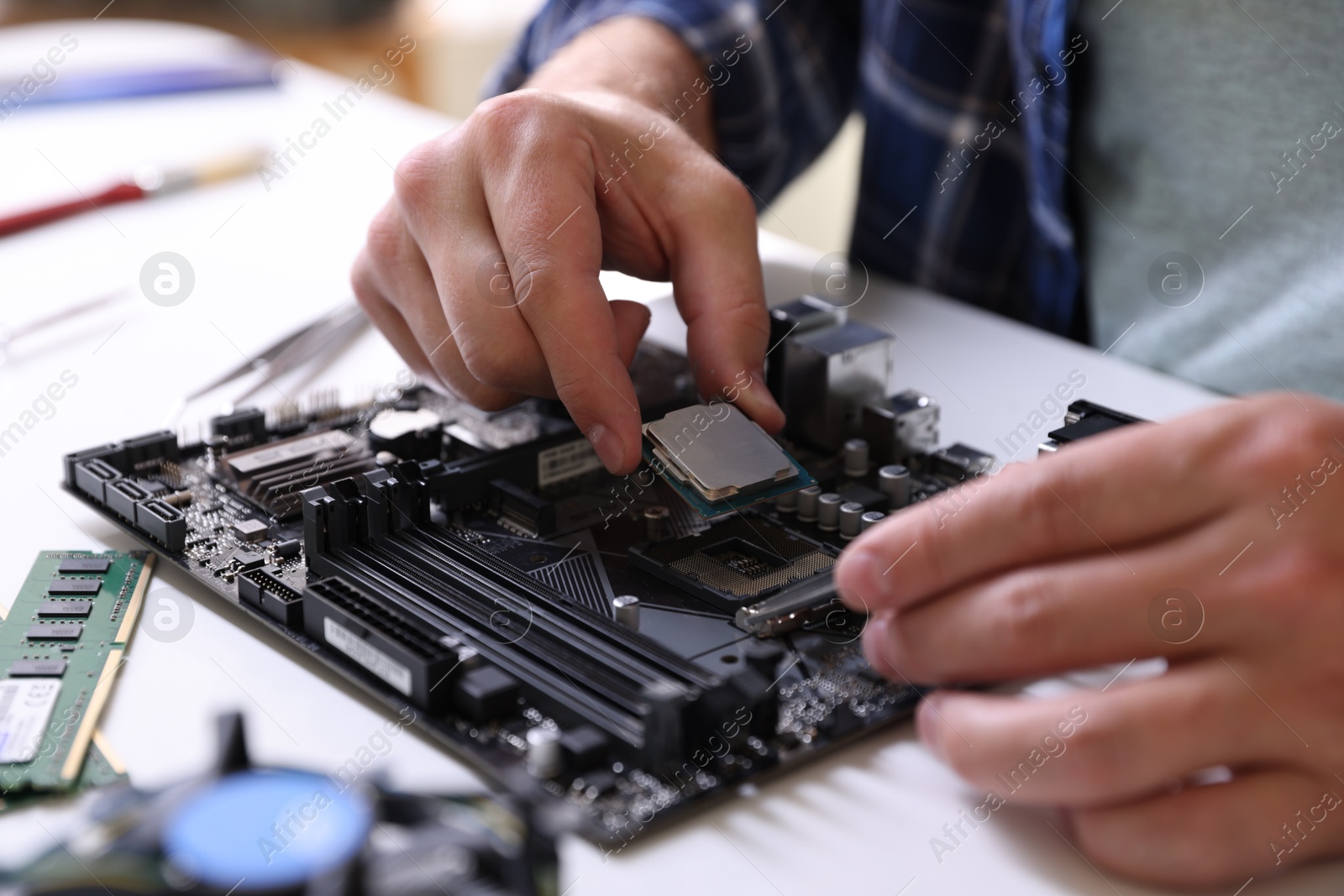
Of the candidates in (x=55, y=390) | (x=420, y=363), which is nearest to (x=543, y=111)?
(x=420, y=363)

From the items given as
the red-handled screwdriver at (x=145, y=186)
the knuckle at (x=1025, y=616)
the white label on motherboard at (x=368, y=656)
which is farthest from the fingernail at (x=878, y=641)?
the red-handled screwdriver at (x=145, y=186)

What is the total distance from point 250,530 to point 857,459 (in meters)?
0.85

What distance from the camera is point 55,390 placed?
2.12m

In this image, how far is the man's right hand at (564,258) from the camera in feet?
5.51

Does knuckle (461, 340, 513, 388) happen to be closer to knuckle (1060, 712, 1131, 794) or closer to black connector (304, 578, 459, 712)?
black connector (304, 578, 459, 712)

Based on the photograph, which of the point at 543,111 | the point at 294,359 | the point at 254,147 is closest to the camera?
the point at 543,111

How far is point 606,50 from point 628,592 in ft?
4.73

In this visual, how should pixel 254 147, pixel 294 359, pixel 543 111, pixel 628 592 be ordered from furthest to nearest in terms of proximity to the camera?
pixel 254 147 → pixel 294 359 → pixel 543 111 → pixel 628 592

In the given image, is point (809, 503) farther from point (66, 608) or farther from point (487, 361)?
point (66, 608)

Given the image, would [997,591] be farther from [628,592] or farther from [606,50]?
[606,50]

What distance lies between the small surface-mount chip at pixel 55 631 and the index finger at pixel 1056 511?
35.6 inches

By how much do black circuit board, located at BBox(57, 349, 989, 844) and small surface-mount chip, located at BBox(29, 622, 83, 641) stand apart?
148 mm

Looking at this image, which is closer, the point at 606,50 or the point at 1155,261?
the point at 1155,261

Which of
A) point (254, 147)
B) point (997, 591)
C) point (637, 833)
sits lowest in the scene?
point (637, 833)
